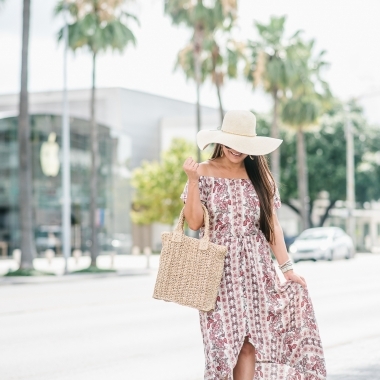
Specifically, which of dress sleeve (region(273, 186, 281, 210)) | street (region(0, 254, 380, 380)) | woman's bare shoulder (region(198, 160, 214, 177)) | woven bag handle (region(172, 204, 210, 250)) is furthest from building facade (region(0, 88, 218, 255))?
woven bag handle (region(172, 204, 210, 250))

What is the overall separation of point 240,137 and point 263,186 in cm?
32

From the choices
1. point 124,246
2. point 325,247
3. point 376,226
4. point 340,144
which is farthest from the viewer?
point 376,226

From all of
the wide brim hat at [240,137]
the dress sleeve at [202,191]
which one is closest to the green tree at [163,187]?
the wide brim hat at [240,137]

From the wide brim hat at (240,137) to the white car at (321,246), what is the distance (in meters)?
32.6

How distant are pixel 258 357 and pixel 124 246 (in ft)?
173

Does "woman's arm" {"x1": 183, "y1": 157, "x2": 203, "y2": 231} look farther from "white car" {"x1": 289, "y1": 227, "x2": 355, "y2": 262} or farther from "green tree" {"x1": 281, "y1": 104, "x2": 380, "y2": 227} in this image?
"green tree" {"x1": 281, "y1": 104, "x2": 380, "y2": 227}

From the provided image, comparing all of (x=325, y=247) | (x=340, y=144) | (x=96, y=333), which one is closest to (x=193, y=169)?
(x=96, y=333)

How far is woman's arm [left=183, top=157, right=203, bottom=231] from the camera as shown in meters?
4.97

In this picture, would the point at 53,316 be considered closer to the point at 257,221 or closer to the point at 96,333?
the point at 96,333

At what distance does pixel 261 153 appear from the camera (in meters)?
5.05

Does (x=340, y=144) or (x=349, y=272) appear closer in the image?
(x=349, y=272)

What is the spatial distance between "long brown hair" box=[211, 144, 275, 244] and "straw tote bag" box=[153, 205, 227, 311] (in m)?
0.35

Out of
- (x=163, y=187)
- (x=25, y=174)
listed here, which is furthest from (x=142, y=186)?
(x=25, y=174)

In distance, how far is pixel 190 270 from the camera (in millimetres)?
4980
